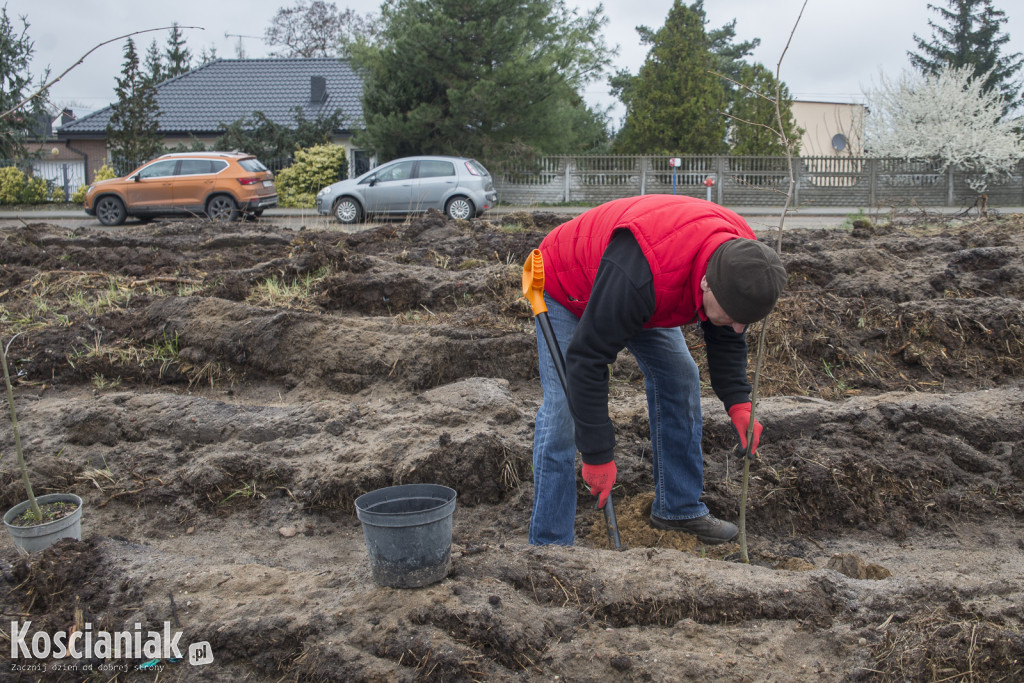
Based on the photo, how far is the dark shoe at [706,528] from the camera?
328cm

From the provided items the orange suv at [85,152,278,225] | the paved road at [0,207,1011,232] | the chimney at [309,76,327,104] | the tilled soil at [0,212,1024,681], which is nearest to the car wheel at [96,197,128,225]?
the orange suv at [85,152,278,225]

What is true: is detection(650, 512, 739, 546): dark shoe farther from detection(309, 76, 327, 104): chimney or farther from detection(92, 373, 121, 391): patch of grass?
detection(309, 76, 327, 104): chimney

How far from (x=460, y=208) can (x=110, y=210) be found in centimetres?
707

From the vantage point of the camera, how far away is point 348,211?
13664 mm

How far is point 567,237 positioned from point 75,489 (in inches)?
110

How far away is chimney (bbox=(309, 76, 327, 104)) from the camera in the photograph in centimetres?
2566

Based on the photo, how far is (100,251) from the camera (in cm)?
755

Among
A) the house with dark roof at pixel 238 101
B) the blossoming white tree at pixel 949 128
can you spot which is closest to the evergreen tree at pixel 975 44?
the blossoming white tree at pixel 949 128

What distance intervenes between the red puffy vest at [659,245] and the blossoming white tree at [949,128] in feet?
68.1

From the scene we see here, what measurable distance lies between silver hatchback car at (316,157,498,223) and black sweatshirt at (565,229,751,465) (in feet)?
36.1

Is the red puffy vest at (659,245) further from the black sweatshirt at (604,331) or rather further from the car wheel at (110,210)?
the car wheel at (110,210)

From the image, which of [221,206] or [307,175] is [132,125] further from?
[221,206]

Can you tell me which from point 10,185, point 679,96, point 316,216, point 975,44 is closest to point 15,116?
point 10,185

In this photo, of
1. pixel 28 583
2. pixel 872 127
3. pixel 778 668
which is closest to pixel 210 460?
pixel 28 583
